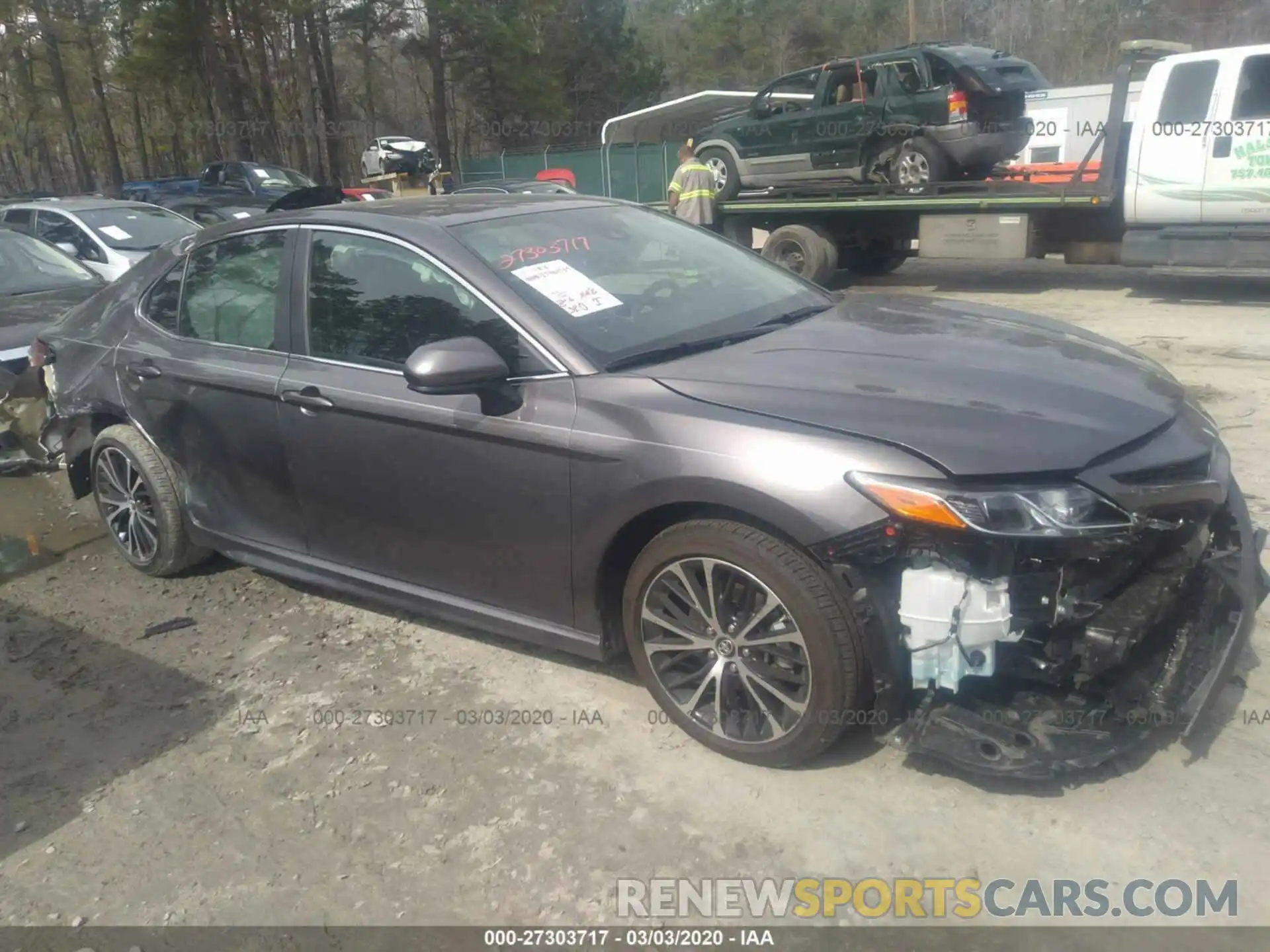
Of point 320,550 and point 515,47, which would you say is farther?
point 515,47

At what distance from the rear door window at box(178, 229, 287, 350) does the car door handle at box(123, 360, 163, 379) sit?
193 mm

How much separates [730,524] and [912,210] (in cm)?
967

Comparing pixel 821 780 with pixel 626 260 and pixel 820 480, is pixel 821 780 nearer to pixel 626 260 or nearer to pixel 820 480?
pixel 820 480

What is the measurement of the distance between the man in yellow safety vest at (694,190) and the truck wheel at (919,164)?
220 cm

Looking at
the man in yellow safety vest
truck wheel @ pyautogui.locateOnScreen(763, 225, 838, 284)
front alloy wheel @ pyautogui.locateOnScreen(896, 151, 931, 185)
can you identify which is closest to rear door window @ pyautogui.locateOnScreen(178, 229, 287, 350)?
truck wheel @ pyautogui.locateOnScreen(763, 225, 838, 284)

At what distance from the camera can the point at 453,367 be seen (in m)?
3.05

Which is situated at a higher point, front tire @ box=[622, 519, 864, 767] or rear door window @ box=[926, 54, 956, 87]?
rear door window @ box=[926, 54, 956, 87]

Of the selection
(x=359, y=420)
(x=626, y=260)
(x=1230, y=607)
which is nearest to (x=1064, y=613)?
(x=1230, y=607)

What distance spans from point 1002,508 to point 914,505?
0.71 feet

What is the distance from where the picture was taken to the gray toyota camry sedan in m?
2.66

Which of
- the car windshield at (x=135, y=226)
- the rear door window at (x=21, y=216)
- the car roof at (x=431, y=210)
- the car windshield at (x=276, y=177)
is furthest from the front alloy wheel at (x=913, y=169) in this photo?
the car windshield at (x=276, y=177)

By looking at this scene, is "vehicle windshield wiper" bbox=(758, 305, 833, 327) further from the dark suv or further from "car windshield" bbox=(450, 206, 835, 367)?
the dark suv

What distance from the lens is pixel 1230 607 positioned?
9.64 feet

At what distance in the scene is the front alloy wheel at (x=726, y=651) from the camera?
289 centimetres
